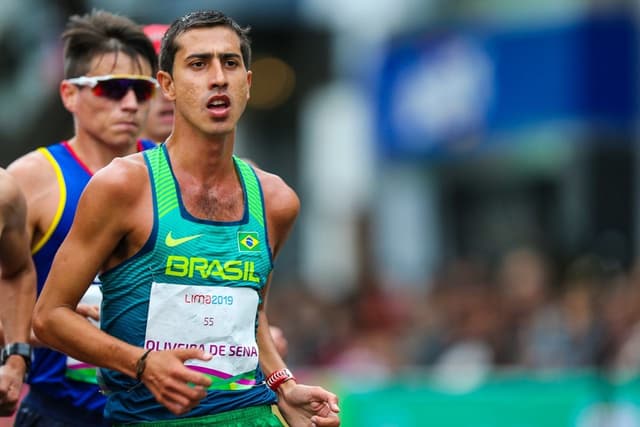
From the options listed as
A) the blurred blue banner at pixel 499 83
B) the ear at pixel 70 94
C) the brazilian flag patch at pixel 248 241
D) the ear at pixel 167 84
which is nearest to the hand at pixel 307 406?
the brazilian flag patch at pixel 248 241

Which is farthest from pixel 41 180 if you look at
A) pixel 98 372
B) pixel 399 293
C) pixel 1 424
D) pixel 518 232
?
pixel 518 232

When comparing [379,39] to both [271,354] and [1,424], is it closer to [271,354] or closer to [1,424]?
[1,424]

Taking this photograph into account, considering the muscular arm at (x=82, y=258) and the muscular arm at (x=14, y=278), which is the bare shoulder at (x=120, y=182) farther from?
the muscular arm at (x=14, y=278)

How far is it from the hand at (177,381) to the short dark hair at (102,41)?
2.15 meters

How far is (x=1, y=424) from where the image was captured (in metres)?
8.62

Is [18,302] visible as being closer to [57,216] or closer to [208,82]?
[57,216]

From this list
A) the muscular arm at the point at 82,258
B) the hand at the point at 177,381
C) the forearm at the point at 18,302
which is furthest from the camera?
the forearm at the point at 18,302

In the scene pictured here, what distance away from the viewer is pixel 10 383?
632 centimetres

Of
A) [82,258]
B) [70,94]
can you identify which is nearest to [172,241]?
[82,258]

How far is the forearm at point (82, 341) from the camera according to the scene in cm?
548

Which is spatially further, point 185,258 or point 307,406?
point 307,406

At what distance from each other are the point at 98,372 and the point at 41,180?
1169 millimetres

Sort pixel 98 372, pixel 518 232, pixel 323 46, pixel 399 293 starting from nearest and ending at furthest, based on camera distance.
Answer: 1. pixel 98 372
2. pixel 399 293
3. pixel 518 232
4. pixel 323 46

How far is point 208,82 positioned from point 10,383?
5.03 feet
